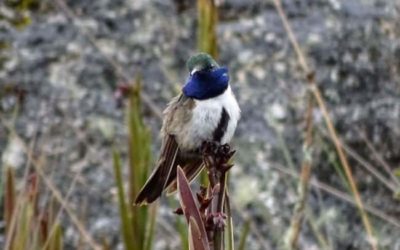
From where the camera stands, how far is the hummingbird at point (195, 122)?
7.24 feet

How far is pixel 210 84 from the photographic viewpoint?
7.38ft

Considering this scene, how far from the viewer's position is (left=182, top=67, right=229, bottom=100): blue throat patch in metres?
2.22

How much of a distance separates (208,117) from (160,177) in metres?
0.15

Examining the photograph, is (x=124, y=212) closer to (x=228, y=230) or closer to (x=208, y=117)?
(x=208, y=117)

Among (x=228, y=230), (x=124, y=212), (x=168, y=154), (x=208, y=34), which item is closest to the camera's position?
(x=228, y=230)

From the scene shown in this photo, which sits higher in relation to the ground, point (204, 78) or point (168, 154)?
point (204, 78)

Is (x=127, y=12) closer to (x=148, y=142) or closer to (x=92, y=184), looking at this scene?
(x=92, y=184)

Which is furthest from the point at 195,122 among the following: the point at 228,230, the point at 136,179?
the point at 228,230

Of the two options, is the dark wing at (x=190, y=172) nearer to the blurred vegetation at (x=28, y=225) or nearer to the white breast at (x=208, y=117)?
the white breast at (x=208, y=117)

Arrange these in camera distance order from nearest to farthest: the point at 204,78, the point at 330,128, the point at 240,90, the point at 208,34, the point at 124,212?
the point at 204,78, the point at 208,34, the point at 124,212, the point at 330,128, the point at 240,90

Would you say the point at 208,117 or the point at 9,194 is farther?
the point at 9,194

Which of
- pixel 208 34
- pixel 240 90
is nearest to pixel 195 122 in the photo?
pixel 208 34

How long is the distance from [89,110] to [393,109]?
3.15 ft

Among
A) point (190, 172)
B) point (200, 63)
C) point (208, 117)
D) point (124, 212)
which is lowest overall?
point (124, 212)
